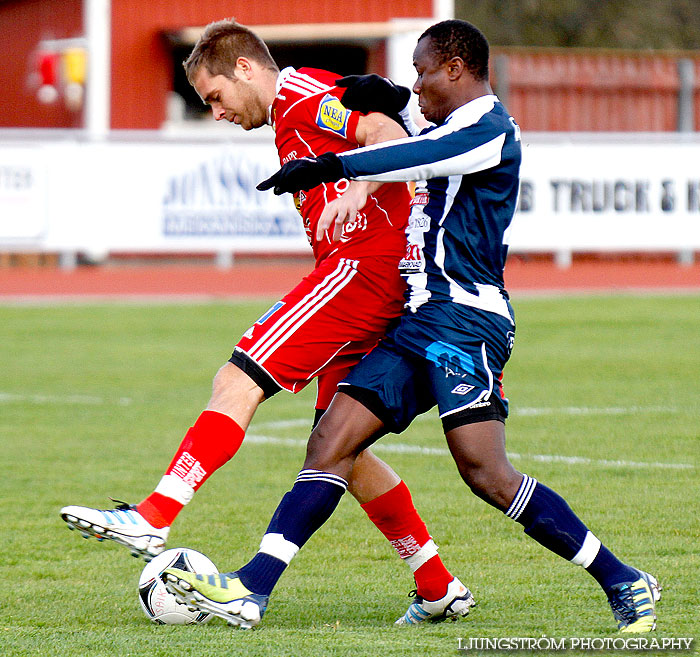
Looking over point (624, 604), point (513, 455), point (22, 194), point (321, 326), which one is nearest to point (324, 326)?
point (321, 326)

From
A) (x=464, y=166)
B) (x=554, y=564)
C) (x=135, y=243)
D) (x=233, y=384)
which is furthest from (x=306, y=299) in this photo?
(x=135, y=243)

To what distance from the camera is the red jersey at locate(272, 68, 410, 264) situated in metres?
5.12

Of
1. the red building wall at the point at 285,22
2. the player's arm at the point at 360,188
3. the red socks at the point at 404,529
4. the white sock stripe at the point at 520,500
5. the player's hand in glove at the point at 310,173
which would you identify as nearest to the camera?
the player's hand in glove at the point at 310,173

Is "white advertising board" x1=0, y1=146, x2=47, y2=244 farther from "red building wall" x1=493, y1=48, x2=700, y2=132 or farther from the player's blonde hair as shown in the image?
the player's blonde hair

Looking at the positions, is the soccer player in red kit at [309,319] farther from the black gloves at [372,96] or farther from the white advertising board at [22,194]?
the white advertising board at [22,194]

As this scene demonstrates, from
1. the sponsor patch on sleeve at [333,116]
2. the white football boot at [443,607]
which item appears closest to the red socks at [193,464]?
the white football boot at [443,607]

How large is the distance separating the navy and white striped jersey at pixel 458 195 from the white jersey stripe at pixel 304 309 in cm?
28

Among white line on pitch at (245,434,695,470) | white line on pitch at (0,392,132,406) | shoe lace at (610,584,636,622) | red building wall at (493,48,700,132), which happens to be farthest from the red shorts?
red building wall at (493,48,700,132)

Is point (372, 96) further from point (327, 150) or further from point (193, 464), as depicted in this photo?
point (193, 464)

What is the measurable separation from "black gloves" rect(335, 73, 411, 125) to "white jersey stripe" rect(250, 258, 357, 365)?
1.81ft

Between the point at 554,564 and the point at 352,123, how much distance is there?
1.97 m

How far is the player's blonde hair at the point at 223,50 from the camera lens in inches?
206

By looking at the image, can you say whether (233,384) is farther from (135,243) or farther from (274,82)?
(135,243)

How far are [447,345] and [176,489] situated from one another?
1.02m
